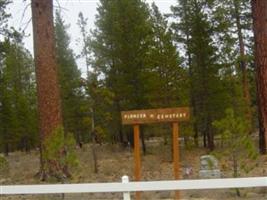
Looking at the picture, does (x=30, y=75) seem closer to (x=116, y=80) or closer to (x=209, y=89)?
(x=116, y=80)

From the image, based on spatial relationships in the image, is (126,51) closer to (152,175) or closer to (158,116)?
(152,175)

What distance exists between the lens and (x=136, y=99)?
32031 millimetres

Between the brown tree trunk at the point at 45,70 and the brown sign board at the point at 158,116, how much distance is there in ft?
14.3

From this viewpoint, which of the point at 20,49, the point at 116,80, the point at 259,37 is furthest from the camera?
the point at 20,49

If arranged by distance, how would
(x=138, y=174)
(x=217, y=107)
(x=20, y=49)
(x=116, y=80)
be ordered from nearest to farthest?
(x=138, y=174), (x=217, y=107), (x=116, y=80), (x=20, y=49)

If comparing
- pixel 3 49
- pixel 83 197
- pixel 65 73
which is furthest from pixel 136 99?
pixel 83 197

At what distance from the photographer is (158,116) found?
37.8 feet

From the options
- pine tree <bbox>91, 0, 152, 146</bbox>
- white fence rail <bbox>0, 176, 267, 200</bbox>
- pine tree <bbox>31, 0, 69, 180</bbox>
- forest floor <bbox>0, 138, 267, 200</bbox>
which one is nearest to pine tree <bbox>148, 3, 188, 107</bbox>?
pine tree <bbox>91, 0, 152, 146</bbox>

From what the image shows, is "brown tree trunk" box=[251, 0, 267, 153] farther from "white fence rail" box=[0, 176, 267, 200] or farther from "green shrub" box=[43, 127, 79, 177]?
"white fence rail" box=[0, 176, 267, 200]

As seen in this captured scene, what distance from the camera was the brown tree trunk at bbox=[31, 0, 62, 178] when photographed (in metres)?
15.6

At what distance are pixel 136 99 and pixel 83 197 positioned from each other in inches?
738

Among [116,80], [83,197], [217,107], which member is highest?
[116,80]

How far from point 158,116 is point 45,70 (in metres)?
5.43

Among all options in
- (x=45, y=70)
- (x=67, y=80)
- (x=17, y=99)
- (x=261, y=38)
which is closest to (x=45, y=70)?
(x=45, y=70)
